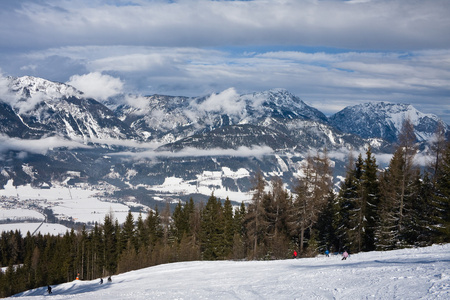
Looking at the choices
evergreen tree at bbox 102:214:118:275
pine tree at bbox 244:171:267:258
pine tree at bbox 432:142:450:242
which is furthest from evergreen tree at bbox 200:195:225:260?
pine tree at bbox 432:142:450:242

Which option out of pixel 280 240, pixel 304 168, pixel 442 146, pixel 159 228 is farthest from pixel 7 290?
pixel 442 146

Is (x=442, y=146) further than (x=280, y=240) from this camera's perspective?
No

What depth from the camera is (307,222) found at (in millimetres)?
47875

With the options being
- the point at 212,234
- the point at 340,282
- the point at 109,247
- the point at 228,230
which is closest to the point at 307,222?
the point at 228,230

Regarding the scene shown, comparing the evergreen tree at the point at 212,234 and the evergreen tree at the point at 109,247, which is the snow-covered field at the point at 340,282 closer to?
the evergreen tree at the point at 212,234

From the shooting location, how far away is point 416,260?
27547mm

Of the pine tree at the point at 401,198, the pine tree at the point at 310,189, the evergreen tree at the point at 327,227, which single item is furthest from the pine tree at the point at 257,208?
the pine tree at the point at 401,198

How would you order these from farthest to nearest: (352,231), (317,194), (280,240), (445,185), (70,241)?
(70,241), (280,240), (317,194), (352,231), (445,185)

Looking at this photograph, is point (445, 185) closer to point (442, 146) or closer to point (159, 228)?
point (442, 146)

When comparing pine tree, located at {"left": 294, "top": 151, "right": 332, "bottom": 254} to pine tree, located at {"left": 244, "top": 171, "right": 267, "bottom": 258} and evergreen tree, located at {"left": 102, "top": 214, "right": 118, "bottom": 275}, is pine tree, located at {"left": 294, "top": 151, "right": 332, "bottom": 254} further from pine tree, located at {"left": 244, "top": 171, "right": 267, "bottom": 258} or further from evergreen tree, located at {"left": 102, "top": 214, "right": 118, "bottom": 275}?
evergreen tree, located at {"left": 102, "top": 214, "right": 118, "bottom": 275}

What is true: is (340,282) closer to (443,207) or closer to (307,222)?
(443,207)

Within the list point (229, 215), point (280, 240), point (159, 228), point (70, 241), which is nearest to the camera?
point (280, 240)

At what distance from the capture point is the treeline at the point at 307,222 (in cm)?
4006

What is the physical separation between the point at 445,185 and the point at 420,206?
495cm
